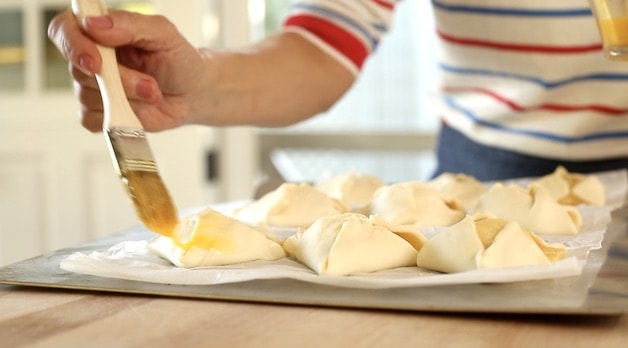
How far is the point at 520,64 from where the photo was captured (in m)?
1.60

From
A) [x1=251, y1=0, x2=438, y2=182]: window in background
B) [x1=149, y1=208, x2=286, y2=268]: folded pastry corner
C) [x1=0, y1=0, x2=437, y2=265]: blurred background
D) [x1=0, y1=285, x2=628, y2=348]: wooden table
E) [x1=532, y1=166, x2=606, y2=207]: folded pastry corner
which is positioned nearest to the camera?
[x1=0, y1=285, x2=628, y2=348]: wooden table

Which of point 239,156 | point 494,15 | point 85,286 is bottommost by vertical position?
point 239,156

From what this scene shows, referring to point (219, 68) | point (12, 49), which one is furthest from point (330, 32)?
point (12, 49)

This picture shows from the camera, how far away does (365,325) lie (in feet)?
2.36

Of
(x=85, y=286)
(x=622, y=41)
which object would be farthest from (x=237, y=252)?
(x=622, y=41)

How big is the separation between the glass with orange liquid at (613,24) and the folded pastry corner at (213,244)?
1.32 feet

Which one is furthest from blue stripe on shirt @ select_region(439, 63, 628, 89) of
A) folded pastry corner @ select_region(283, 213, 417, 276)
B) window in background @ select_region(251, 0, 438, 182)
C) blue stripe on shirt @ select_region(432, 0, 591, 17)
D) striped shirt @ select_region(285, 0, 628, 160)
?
window in background @ select_region(251, 0, 438, 182)

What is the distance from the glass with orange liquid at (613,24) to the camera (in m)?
0.94

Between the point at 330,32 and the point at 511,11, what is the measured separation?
305 mm

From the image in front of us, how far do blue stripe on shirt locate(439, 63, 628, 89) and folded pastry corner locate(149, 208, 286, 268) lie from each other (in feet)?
2.54

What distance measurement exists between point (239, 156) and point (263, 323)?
7.71 feet

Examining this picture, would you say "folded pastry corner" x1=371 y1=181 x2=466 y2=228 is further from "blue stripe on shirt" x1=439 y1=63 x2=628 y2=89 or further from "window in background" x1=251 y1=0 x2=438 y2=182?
"window in background" x1=251 y1=0 x2=438 y2=182

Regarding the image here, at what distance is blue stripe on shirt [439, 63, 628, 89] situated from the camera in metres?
1.53

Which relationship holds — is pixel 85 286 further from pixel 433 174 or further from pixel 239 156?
pixel 239 156
